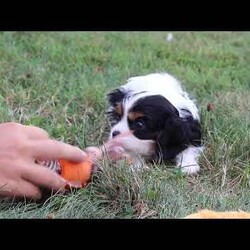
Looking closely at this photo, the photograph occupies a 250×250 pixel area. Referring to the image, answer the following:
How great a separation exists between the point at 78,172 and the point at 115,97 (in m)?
1.23

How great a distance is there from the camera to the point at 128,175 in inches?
→ 152

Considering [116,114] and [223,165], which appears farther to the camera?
[116,114]

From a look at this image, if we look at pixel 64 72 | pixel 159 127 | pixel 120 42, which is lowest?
pixel 159 127

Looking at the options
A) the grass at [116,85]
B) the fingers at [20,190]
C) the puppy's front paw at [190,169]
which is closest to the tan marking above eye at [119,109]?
the grass at [116,85]

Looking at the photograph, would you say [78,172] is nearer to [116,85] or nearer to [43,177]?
[43,177]

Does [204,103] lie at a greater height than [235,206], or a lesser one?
greater

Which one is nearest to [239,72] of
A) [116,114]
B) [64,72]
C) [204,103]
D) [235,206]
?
[204,103]

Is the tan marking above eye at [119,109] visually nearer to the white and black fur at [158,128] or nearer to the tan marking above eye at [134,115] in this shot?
the white and black fur at [158,128]

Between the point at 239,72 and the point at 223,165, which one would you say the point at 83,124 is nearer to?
the point at 223,165

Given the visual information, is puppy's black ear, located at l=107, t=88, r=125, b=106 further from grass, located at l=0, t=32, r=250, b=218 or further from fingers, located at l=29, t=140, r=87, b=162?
fingers, located at l=29, t=140, r=87, b=162

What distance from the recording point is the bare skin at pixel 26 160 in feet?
11.8

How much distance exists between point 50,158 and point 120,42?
3.99 meters

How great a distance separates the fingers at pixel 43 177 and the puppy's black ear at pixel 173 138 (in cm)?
102

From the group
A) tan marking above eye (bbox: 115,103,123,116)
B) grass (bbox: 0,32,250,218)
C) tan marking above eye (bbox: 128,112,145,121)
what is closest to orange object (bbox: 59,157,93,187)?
grass (bbox: 0,32,250,218)
